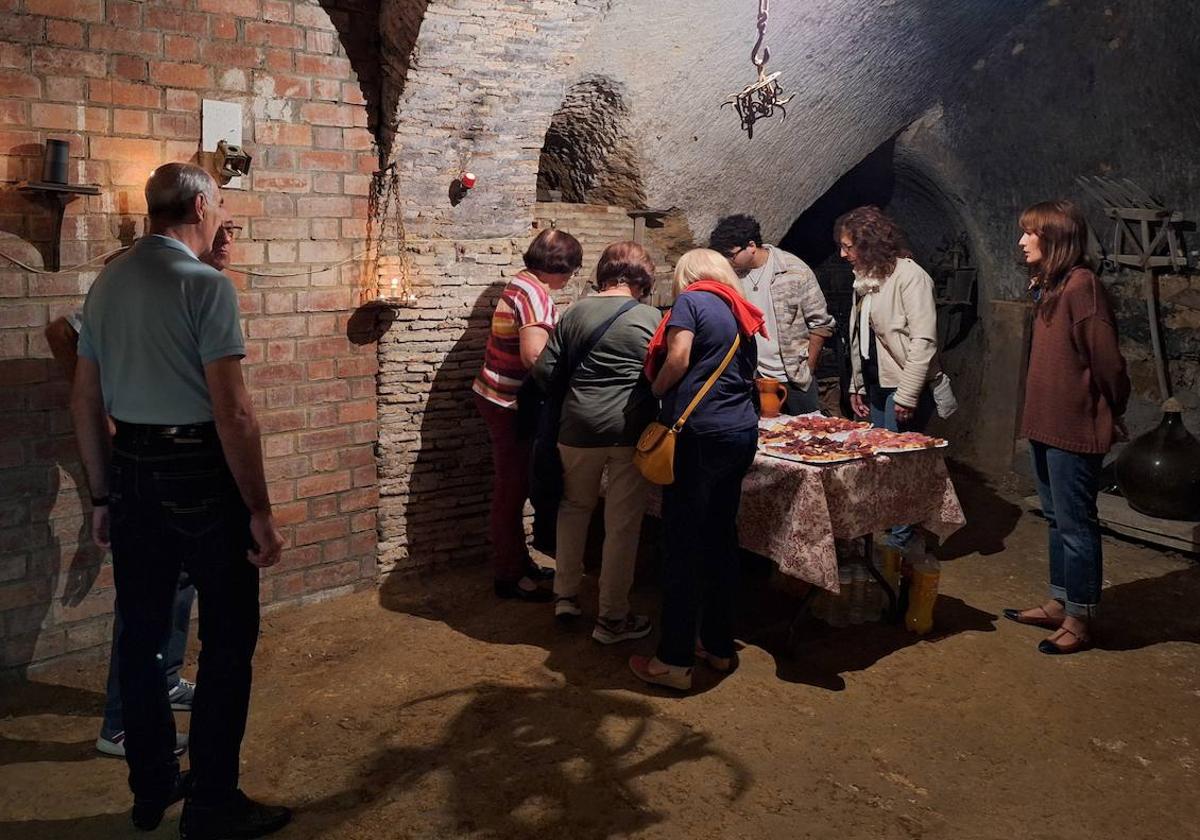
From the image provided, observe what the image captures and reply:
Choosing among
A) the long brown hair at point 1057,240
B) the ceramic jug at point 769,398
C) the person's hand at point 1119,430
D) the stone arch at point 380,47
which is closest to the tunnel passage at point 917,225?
the ceramic jug at point 769,398

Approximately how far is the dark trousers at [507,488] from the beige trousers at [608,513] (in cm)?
50

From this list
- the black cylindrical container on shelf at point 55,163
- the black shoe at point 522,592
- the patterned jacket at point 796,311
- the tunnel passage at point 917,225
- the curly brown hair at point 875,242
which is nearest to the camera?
the black cylindrical container on shelf at point 55,163

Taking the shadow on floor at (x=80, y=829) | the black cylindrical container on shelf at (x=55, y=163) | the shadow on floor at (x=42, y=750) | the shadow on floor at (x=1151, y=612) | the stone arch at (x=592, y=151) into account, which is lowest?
the shadow on floor at (x=42, y=750)

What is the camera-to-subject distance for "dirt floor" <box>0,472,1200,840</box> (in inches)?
116

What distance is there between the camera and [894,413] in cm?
495

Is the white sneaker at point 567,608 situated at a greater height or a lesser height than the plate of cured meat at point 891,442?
lesser

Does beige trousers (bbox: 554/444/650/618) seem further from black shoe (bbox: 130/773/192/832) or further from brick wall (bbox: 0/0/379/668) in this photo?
black shoe (bbox: 130/773/192/832)

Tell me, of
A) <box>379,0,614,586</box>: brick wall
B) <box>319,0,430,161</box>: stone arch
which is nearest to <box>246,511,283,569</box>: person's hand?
<box>379,0,614,586</box>: brick wall

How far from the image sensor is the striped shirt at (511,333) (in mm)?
4371

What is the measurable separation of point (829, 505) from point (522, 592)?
167cm

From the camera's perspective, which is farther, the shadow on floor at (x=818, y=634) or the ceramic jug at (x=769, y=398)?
the ceramic jug at (x=769, y=398)

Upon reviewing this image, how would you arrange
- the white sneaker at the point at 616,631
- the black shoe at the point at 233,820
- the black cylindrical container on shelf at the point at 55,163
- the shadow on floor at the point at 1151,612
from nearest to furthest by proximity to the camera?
the black shoe at the point at 233,820 → the black cylindrical container on shelf at the point at 55,163 → the white sneaker at the point at 616,631 → the shadow on floor at the point at 1151,612

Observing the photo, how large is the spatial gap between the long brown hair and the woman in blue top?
1.35 metres

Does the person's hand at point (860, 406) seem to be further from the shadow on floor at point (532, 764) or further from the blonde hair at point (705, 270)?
the shadow on floor at point (532, 764)
